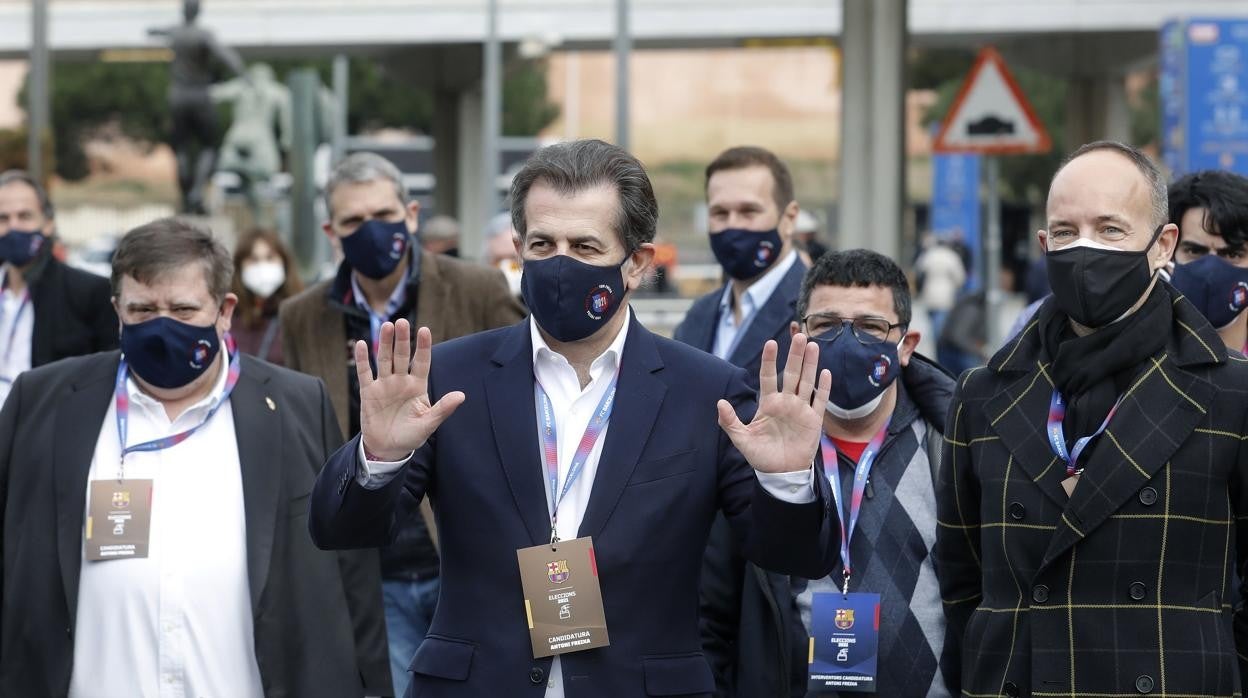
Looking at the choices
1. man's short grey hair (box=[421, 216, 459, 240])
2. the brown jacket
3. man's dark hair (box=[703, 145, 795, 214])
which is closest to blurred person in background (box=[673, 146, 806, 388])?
man's dark hair (box=[703, 145, 795, 214])

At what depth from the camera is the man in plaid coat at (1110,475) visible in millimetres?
4008

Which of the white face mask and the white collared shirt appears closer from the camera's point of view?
the white collared shirt

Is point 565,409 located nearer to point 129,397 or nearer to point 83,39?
point 129,397

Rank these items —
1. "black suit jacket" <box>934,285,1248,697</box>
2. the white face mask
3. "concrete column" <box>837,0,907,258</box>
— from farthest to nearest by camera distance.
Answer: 1. "concrete column" <box>837,0,907,258</box>
2. the white face mask
3. "black suit jacket" <box>934,285,1248,697</box>

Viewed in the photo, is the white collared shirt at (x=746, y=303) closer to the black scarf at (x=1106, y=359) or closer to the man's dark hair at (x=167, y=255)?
the man's dark hair at (x=167, y=255)

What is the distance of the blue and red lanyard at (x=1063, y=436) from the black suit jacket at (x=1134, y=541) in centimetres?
2

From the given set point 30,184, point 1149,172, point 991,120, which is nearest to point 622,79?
point 991,120

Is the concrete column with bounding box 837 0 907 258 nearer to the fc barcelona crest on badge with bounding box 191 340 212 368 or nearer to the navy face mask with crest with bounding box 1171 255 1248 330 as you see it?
the navy face mask with crest with bounding box 1171 255 1248 330

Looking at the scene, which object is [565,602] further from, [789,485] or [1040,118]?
[1040,118]

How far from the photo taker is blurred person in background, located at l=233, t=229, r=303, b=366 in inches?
335

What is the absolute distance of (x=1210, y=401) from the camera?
405cm

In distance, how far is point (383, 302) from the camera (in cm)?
679

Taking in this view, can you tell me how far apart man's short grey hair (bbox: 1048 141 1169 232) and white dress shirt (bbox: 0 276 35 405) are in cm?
500

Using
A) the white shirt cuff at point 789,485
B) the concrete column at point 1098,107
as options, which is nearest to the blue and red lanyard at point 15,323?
the white shirt cuff at point 789,485
